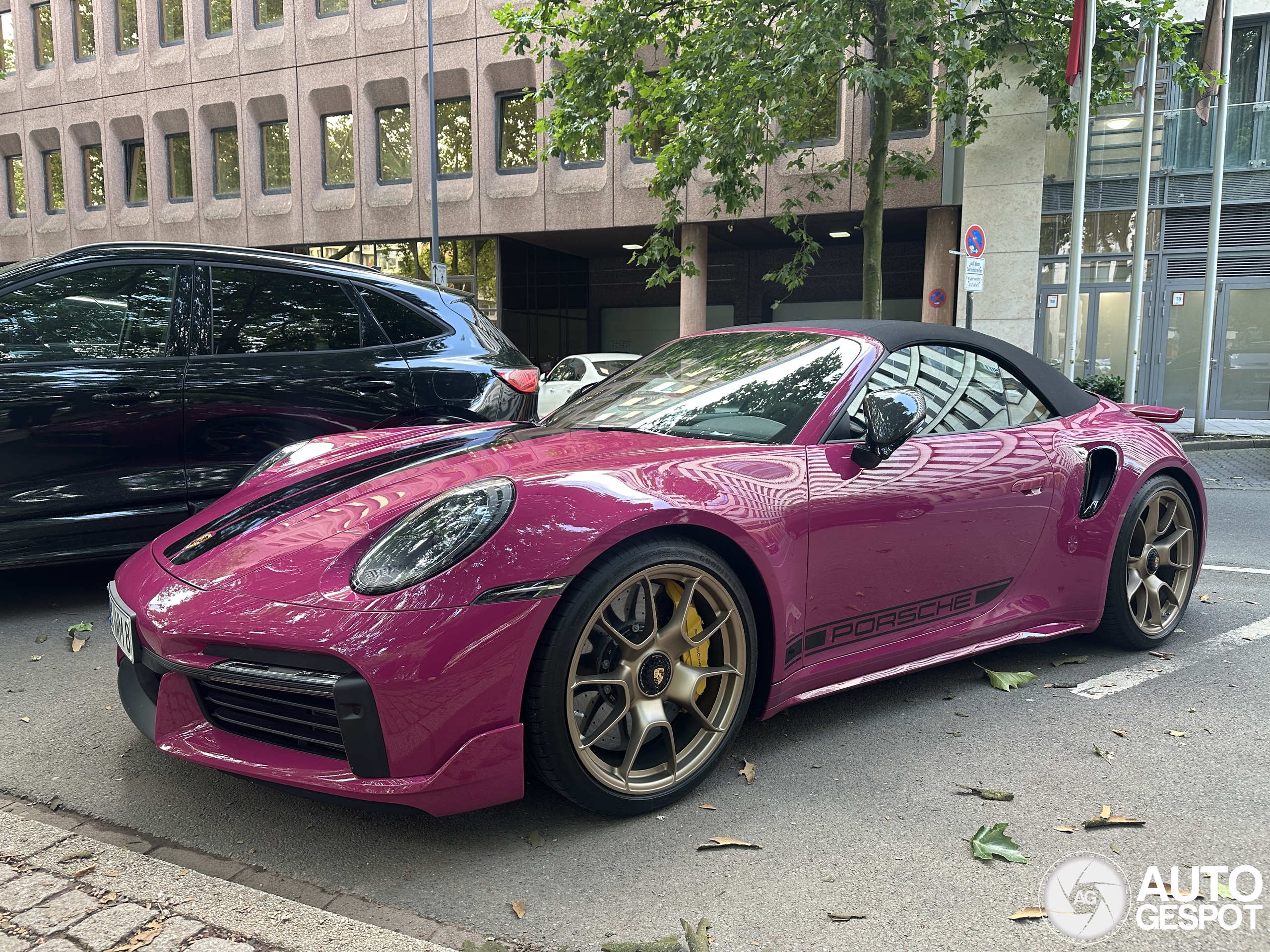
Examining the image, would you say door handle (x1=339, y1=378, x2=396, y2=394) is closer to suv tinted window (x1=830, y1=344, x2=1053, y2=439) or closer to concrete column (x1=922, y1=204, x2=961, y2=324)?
suv tinted window (x1=830, y1=344, x2=1053, y2=439)

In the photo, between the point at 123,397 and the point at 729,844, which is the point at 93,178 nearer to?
the point at 123,397

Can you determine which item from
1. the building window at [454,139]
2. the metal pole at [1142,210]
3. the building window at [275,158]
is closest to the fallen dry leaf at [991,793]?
the metal pole at [1142,210]

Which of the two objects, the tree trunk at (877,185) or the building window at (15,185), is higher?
the building window at (15,185)

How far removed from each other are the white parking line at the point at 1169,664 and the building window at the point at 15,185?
114ft

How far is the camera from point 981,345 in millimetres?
3559

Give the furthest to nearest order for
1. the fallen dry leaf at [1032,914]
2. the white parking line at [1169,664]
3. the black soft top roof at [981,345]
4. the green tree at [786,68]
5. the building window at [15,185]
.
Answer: the building window at [15,185], the green tree at [786,68], the white parking line at [1169,664], the black soft top roof at [981,345], the fallen dry leaf at [1032,914]

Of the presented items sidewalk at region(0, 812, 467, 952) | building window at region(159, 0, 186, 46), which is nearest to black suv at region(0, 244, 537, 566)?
sidewalk at region(0, 812, 467, 952)

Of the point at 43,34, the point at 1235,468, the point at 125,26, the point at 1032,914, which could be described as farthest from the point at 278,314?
the point at 43,34

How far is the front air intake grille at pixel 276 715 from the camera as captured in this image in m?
2.13

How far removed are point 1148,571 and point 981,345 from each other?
4.02 feet

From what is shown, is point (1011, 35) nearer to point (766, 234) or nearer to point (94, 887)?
point (766, 234)

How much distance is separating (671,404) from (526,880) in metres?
1.60

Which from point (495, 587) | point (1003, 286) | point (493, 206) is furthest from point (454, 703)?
point (493, 206)

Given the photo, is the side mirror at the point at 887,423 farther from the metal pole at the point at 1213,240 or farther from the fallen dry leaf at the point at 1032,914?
the metal pole at the point at 1213,240
